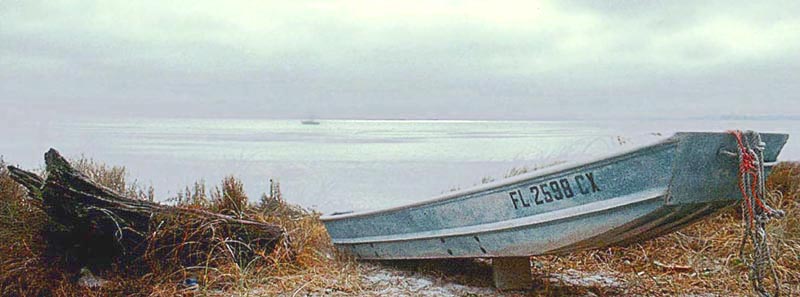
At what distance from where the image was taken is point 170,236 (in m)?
3.31

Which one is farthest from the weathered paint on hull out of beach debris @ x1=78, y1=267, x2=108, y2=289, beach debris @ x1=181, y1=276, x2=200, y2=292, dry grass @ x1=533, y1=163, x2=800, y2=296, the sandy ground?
beach debris @ x1=78, y1=267, x2=108, y2=289

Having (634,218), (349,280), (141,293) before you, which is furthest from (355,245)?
(634,218)

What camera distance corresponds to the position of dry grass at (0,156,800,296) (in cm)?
309

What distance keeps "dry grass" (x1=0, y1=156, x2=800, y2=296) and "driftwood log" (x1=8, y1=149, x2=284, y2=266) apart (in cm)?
3

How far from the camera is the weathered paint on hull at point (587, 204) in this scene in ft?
7.45

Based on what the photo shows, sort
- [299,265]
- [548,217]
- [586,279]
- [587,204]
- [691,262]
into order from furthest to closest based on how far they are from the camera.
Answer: [691,262] → [299,265] → [586,279] → [548,217] → [587,204]

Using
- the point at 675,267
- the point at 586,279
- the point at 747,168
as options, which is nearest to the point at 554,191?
the point at 747,168

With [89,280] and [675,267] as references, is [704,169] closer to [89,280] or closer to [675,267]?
[675,267]

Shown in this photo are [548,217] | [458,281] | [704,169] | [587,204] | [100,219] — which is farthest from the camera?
[458,281]

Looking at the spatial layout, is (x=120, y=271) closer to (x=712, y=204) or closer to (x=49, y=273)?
(x=49, y=273)

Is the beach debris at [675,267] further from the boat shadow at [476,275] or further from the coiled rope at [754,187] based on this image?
the coiled rope at [754,187]

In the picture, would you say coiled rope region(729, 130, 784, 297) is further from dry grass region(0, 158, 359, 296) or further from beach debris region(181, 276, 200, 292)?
beach debris region(181, 276, 200, 292)

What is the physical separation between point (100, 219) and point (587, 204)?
1.97 metres

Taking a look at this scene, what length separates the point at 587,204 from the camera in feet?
8.17
